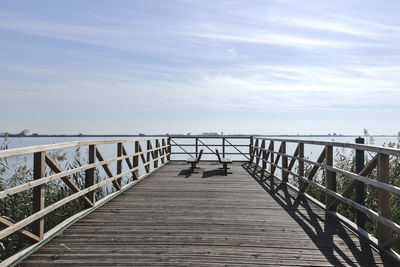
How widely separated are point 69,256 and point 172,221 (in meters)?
1.62

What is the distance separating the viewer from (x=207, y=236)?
4.04 metres

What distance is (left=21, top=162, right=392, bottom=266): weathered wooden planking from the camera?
11.0ft

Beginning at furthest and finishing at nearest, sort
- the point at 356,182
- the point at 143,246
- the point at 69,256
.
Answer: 1. the point at 356,182
2. the point at 143,246
3. the point at 69,256

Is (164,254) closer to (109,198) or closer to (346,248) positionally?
(346,248)

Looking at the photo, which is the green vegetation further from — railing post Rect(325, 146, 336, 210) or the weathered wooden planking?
railing post Rect(325, 146, 336, 210)

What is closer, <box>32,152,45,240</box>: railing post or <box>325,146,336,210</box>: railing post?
<box>32,152,45,240</box>: railing post

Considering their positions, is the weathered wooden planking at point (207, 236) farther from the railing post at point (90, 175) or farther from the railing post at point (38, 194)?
the railing post at point (90, 175)

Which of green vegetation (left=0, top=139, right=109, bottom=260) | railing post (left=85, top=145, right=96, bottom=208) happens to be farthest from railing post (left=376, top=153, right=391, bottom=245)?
green vegetation (left=0, top=139, right=109, bottom=260)

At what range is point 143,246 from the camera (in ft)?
12.1

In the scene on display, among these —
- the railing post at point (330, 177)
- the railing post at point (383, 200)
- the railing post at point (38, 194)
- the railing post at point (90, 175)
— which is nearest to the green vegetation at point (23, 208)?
the railing post at point (90, 175)

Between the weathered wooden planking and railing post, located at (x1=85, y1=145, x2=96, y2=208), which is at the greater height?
railing post, located at (x1=85, y1=145, x2=96, y2=208)

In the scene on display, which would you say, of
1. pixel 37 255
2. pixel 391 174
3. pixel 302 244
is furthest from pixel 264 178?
pixel 37 255

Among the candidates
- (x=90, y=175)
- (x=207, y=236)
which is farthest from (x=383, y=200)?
(x=90, y=175)

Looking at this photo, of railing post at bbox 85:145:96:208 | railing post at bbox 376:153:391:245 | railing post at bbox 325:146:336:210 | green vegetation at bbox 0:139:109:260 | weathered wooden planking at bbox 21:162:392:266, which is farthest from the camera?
railing post at bbox 85:145:96:208
